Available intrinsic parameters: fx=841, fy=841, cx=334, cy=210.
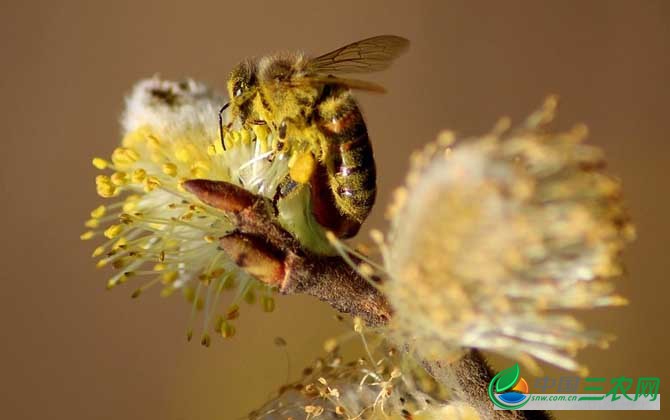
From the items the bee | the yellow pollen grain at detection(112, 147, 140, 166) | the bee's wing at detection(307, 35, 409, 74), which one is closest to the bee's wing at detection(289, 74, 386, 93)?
the bee

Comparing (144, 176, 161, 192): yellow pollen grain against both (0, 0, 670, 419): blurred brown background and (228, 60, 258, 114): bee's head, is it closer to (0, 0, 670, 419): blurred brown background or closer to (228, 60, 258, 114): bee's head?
(228, 60, 258, 114): bee's head

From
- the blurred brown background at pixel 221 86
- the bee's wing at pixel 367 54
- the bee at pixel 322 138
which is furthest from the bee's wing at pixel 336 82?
the blurred brown background at pixel 221 86

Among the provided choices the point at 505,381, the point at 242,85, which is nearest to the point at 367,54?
the point at 242,85

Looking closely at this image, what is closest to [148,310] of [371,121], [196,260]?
[371,121]
